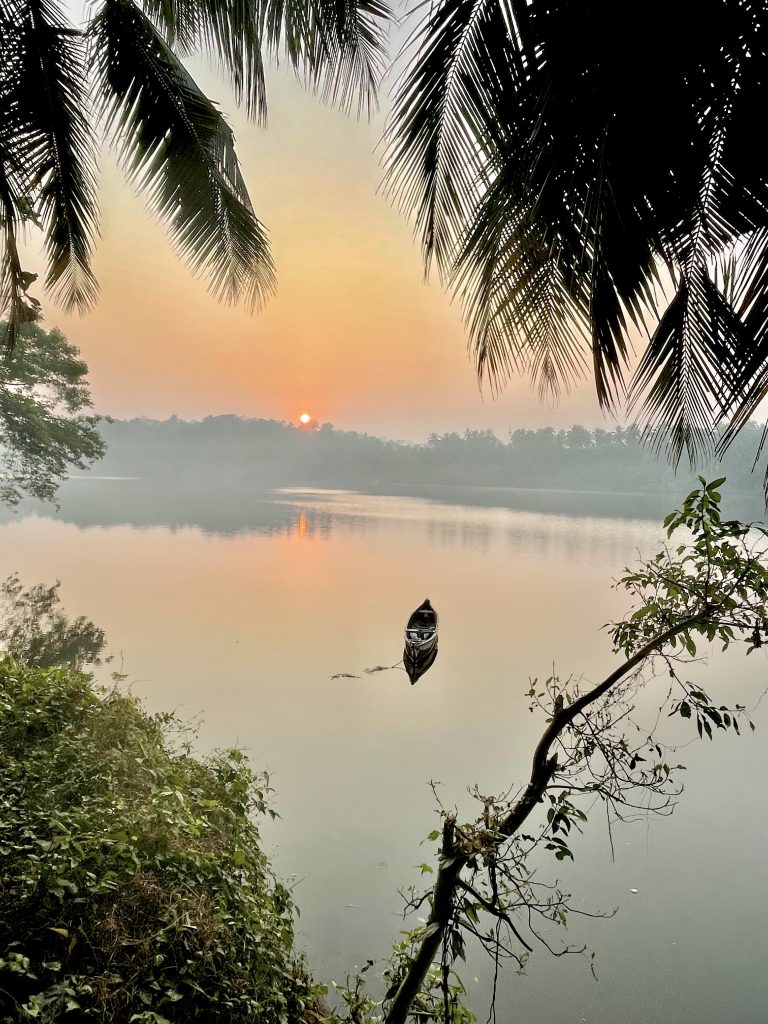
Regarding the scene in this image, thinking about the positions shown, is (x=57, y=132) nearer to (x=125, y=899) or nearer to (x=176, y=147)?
(x=176, y=147)

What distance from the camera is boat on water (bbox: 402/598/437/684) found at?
16.9 ft

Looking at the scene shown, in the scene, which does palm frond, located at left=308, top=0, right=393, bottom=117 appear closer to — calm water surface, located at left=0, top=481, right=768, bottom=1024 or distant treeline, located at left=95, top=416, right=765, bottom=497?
calm water surface, located at left=0, top=481, right=768, bottom=1024

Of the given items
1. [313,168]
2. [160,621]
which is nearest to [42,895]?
[160,621]

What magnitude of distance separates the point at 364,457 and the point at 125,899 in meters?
14.0

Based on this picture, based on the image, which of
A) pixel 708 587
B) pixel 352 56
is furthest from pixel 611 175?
pixel 352 56

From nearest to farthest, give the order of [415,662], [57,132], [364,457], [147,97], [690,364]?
[690,364], [57,132], [147,97], [415,662], [364,457]

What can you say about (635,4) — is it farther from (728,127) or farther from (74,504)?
(74,504)

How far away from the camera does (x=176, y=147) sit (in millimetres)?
2342

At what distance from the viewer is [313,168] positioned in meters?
5.75

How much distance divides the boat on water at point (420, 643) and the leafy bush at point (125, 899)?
9.98ft

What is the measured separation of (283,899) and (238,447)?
13675 mm

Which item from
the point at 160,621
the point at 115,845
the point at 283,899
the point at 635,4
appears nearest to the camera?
the point at 635,4

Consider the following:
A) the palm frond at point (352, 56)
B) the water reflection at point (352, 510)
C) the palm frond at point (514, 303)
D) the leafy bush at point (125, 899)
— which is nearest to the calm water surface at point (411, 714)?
the water reflection at point (352, 510)

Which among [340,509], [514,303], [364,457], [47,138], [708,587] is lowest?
[340,509]
